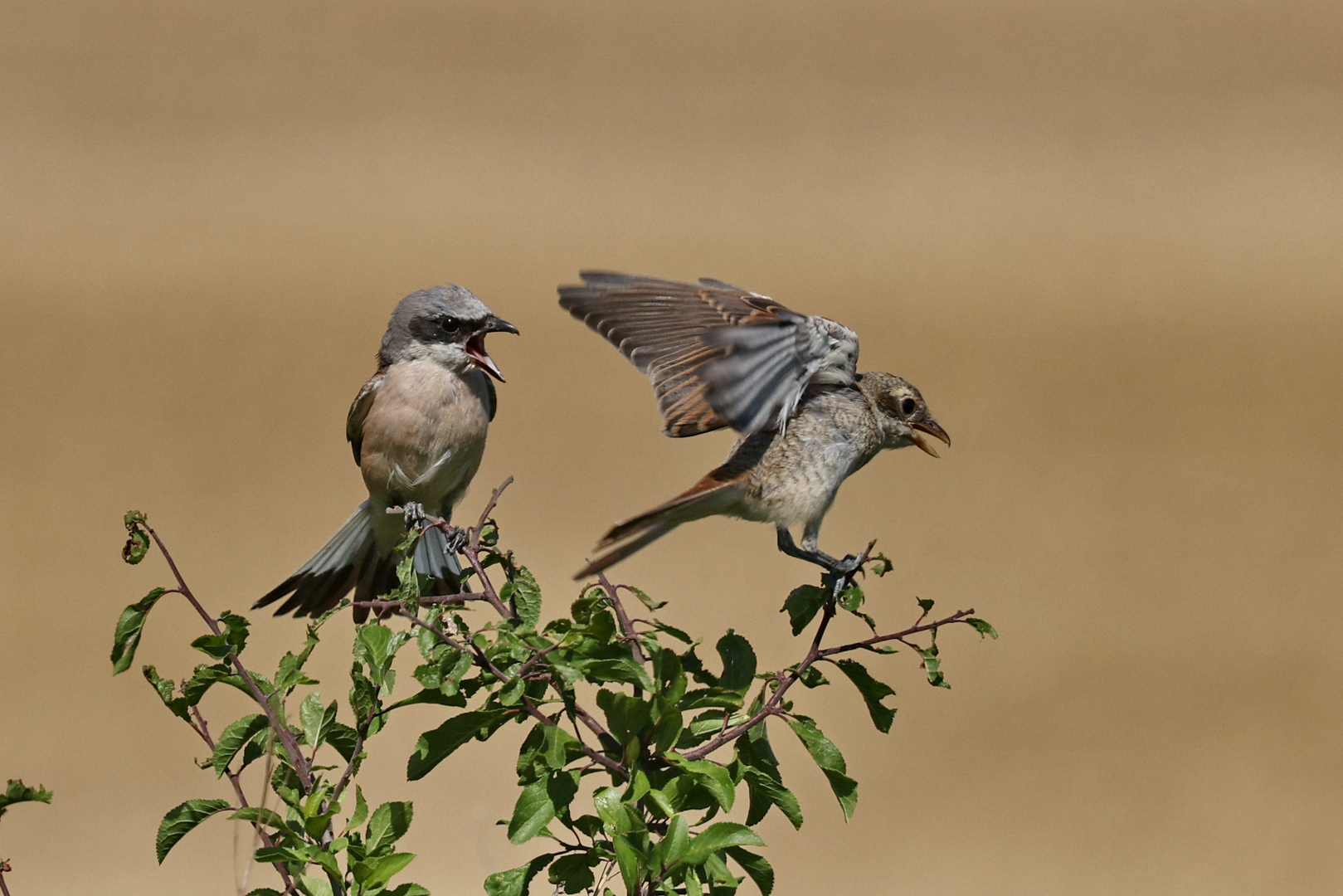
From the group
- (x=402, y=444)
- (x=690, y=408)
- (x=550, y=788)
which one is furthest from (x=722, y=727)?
(x=402, y=444)

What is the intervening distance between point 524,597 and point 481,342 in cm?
240

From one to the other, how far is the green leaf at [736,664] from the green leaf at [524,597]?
392mm

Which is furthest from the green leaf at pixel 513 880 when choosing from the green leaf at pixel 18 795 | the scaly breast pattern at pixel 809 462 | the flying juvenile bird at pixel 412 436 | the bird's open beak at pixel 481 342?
the bird's open beak at pixel 481 342

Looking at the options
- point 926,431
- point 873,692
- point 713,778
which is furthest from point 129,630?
point 926,431

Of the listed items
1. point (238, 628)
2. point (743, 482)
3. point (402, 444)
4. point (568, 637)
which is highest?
point (402, 444)

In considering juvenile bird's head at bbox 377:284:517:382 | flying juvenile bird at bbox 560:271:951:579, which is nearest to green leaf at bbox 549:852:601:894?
flying juvenile bird at bbox 560:271:951:579

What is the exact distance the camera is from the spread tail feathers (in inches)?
121

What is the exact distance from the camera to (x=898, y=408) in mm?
4008

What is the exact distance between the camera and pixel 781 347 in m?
3.40

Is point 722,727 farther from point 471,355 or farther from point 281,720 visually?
point 471,355

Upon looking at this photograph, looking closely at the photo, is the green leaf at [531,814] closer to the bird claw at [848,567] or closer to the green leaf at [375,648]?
the green leaf at [375,648]

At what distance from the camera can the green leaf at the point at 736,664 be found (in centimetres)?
260

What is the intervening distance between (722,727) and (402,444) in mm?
2406

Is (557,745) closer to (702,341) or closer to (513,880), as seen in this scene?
(513,880)
